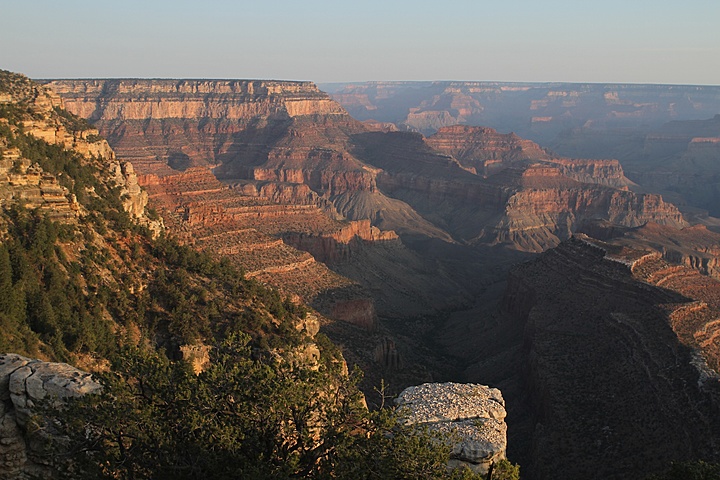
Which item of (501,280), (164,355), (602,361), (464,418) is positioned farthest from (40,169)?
(501,280)

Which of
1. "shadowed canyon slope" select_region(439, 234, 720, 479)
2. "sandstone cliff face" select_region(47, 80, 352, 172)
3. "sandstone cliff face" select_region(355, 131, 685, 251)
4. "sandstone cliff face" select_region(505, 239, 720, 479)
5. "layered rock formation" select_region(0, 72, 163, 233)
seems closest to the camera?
"layered rock formation" select_region(0, 72, 163, 233)

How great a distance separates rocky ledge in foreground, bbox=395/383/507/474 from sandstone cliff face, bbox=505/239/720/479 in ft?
39.9

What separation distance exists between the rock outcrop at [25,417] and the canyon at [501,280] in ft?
93.4

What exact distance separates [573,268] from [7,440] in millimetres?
60677


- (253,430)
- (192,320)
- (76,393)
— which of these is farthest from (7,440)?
(192,320)

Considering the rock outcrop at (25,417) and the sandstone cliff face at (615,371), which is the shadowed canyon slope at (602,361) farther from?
the rock outcrop at (25,417)

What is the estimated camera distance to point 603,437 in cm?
4294

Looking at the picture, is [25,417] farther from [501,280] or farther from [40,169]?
[501,280]

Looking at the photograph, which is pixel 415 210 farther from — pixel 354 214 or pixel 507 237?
pixel 507 237

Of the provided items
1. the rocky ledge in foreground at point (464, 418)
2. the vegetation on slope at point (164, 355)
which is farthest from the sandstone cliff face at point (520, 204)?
the rocky ledge in foreground at point (464, 418)

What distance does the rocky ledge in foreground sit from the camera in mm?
26391

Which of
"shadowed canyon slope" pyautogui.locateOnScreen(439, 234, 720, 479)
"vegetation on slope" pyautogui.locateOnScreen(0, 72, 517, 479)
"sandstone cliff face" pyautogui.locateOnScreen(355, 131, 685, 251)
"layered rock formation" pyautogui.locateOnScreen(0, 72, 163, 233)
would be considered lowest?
"sandstone cliff face" pyautogui.locateOnScreen(355, 131, 685, 251)

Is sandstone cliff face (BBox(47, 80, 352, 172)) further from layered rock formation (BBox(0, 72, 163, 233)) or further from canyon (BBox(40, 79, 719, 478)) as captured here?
layered rock formation (BBox(0, 72, 163, 233))

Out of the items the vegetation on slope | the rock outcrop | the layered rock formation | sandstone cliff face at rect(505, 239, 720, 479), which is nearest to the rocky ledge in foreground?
the vegetation on slope
